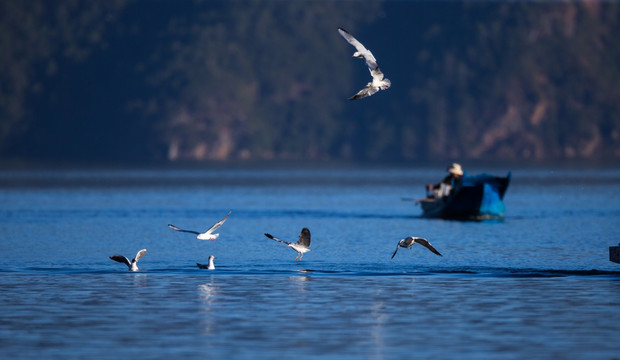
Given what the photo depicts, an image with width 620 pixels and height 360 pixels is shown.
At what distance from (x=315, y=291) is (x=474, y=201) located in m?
32.7

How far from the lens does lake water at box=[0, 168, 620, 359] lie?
78.0 ft

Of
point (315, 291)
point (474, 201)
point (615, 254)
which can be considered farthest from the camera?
point (474, 201)

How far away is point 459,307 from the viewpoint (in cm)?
2870

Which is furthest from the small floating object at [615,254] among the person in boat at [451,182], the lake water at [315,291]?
the person in boat at [451,182]

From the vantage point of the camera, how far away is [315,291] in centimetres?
3200

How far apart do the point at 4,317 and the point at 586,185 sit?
323 feet

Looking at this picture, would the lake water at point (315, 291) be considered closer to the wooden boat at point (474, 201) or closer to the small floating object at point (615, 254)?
the small floating object at point (615, 254)

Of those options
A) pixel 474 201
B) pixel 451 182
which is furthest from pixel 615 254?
pixel 451 182

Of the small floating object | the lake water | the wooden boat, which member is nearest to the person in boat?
the wooden boat

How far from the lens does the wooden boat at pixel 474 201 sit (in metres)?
63.6

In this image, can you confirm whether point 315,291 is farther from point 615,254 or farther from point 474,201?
point 474,201

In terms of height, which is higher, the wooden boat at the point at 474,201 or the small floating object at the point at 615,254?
the wooden boat at the point at 474,201

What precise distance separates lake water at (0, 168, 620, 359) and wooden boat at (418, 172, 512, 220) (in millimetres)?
1038

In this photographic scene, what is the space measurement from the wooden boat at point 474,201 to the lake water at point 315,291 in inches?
40.9
